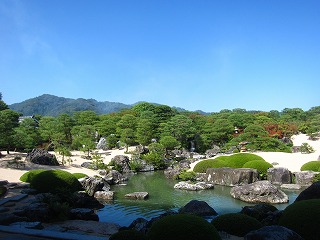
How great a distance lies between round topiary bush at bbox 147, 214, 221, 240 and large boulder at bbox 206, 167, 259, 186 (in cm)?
1400

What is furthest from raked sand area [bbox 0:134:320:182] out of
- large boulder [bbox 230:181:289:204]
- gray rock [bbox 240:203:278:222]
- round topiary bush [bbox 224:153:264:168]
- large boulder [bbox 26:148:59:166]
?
gray rock [bbox 240:203:278:222]

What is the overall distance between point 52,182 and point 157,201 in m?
5.17

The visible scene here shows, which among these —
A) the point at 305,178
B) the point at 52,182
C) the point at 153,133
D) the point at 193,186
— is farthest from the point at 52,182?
the point at 153,133

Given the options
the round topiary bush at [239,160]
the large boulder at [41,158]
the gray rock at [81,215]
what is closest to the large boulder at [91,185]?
the gray rock at [81,215]

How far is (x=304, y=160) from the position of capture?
962 inches

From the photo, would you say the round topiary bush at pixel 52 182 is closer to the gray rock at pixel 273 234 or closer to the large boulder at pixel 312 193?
the large boulder at pixel 312 193

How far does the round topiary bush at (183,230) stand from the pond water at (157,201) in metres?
5.37

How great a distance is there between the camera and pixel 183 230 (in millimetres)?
5848

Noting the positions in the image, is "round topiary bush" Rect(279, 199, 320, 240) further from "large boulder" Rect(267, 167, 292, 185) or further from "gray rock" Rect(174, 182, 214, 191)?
"large boulder" Rect(267, 167, 292, 185)

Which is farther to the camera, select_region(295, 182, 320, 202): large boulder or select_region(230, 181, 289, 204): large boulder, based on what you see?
select_region(230, 181, 289, 204): large boulder

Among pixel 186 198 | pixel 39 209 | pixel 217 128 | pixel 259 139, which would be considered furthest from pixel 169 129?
pixel 39 209

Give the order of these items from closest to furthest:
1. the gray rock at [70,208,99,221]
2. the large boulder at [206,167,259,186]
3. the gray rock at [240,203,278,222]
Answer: the gray rock at [240,203,278,222]
the gray rock at [70,208,99,221]
the large boulder at [206,167,259,186]

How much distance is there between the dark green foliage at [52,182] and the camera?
14133 millimetres

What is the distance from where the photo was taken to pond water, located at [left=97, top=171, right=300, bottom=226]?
12437mm
